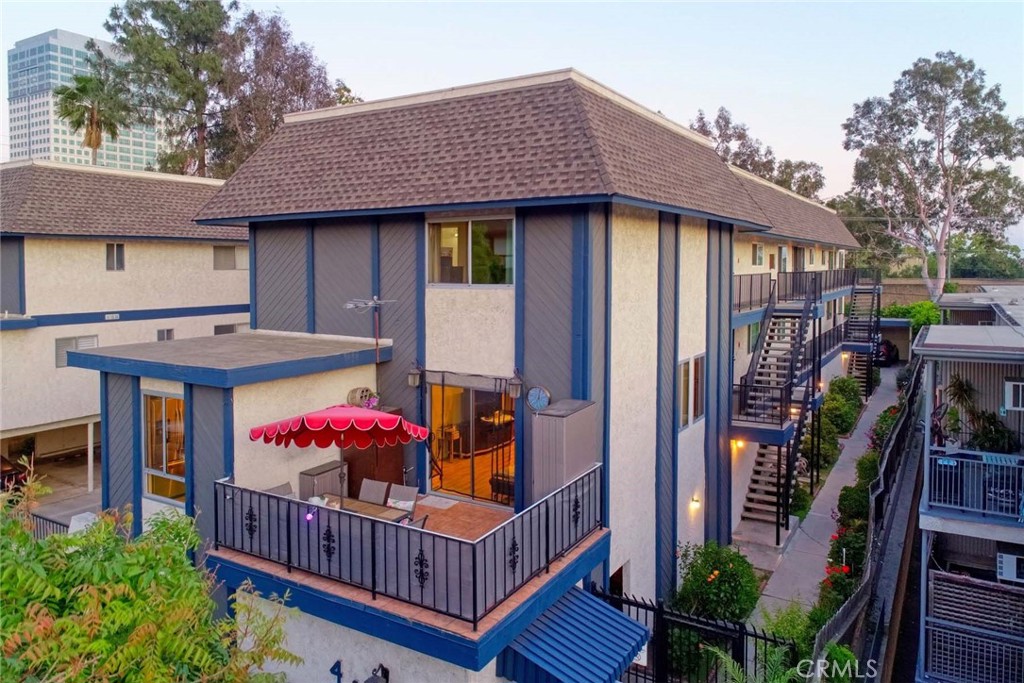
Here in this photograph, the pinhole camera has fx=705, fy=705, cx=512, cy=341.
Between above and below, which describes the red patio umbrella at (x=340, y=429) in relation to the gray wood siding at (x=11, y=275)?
below

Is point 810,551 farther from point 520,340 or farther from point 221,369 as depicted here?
point 221,369

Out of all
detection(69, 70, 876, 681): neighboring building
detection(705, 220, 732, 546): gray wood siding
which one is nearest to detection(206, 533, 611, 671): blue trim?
detection(69, 70, 876, 681): neighboring building

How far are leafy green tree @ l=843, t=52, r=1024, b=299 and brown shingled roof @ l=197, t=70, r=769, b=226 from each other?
125 feet

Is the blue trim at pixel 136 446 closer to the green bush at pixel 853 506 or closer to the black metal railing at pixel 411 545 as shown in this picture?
the black metal railing at pixel 411 545

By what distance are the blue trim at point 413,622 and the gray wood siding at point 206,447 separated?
79cm

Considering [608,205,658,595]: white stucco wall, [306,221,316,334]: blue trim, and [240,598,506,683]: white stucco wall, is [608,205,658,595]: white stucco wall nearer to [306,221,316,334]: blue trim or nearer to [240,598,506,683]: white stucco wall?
[240,598,506,683]: white stucco wall

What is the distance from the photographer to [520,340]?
11.7 meters

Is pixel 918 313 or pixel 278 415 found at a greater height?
pixel 918 313

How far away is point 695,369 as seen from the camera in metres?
15.5

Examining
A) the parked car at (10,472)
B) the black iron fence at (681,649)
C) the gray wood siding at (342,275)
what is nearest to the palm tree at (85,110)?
the parked car at (10,472)

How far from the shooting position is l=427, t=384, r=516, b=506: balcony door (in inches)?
476

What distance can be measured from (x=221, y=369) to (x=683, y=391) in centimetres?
919

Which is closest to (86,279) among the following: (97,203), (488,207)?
(97,203)

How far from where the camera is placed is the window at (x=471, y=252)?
11.9 m
